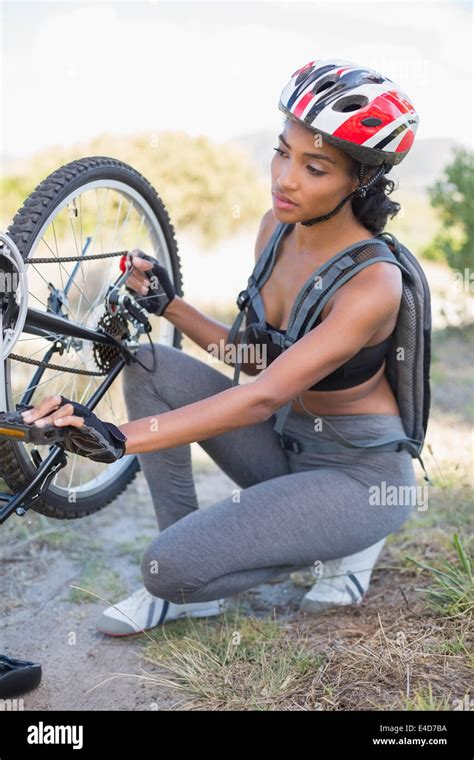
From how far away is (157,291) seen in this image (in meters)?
2.77

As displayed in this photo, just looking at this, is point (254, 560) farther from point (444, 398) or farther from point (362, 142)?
point (444, 398)

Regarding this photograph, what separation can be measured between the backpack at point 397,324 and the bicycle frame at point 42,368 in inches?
15.4

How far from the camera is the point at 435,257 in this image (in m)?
9.06

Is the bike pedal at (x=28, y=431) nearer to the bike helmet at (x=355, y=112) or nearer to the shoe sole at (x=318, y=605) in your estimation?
→ the bike helmet at (x=355, y=112)

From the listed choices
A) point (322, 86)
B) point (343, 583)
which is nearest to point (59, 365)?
point (322, 86)

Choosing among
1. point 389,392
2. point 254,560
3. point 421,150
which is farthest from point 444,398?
point 421,150

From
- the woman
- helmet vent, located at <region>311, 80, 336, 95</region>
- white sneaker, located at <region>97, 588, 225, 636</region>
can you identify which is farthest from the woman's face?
white sneaker, located at <region>97, 588, 225, 636</region>

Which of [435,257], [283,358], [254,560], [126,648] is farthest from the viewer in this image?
[435,257]

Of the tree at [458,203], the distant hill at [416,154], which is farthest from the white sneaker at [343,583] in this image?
the distant hill at [416,154]

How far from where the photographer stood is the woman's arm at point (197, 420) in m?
2.06

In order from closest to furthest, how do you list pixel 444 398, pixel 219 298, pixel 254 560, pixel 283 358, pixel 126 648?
pixel 283 358 < pixel 254 560 < pixel 126 648 < pixel 444 398 < pixel 219 298

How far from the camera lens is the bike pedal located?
188cm

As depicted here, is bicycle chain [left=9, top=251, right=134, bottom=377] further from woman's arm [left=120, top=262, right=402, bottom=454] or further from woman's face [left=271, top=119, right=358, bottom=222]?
woman's face [left=271, top=119, right=358, bottom=222]
